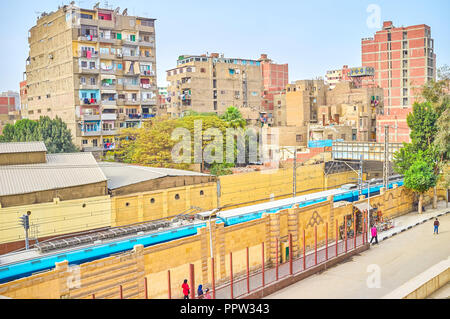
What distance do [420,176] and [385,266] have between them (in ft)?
43.8

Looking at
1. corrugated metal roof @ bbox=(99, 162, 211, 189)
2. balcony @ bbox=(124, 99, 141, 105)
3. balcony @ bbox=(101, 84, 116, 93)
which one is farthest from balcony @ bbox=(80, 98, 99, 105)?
corrugated metal roof @ bbox=(99, 162, 211, 189)

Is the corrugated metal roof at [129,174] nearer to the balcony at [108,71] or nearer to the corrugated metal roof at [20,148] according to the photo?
the corrugated metal roof at [20,148]

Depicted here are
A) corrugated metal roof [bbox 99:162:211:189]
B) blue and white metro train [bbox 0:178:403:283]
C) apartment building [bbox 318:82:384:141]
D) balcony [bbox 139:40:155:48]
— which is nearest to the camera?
blue and white metro train [bbox 0:178:403:283]

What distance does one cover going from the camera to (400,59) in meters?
81.8

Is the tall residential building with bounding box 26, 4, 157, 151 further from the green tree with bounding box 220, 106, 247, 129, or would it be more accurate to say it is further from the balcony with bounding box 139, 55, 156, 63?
the green tree with bounding box 220, 106, 247, 129

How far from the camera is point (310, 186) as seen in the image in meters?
43.0

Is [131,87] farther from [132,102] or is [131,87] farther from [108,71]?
[108,71]

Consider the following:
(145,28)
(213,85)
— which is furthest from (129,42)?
(213,85)

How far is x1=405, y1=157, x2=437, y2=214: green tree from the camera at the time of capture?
1294 inches

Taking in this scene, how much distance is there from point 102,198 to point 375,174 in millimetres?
33131

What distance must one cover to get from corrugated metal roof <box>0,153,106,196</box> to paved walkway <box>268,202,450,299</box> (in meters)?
13.9

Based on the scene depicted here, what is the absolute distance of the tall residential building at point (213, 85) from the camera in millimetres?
65250

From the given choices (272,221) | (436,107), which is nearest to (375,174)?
(436,107)
